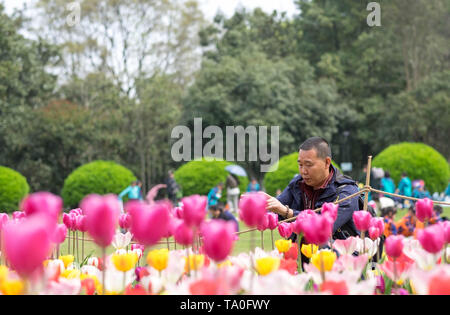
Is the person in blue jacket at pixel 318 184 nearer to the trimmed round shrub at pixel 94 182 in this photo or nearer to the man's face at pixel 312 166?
the man's face at pixel 312 166

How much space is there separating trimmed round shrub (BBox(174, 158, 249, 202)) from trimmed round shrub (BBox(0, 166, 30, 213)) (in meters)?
5.26

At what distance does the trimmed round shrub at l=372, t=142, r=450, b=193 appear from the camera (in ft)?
64.0

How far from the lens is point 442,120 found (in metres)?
26.4

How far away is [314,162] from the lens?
318 cm

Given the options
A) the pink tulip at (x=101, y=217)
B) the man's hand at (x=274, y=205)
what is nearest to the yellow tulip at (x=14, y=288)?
the pink tulip at (x=101, y=217)

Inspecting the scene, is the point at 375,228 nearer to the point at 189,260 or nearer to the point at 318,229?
the point at 318,229

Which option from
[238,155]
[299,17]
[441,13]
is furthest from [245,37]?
[441,13]

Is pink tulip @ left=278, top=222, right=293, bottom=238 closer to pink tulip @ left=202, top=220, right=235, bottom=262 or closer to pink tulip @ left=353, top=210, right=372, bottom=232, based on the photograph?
pink tulip @ left=353, top=210, right=372, bottom=232

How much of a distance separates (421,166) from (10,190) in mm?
13509

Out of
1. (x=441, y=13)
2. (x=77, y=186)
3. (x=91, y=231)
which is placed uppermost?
(x=441, y=13)

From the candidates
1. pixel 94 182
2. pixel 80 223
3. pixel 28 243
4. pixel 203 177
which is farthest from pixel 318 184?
pixel 94 182

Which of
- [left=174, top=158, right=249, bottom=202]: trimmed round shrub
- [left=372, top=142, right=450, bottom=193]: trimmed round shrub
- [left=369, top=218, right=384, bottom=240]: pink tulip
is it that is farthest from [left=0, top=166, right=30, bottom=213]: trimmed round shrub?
[left=369, top=218, right=384, bottom=240]: pink tulip
